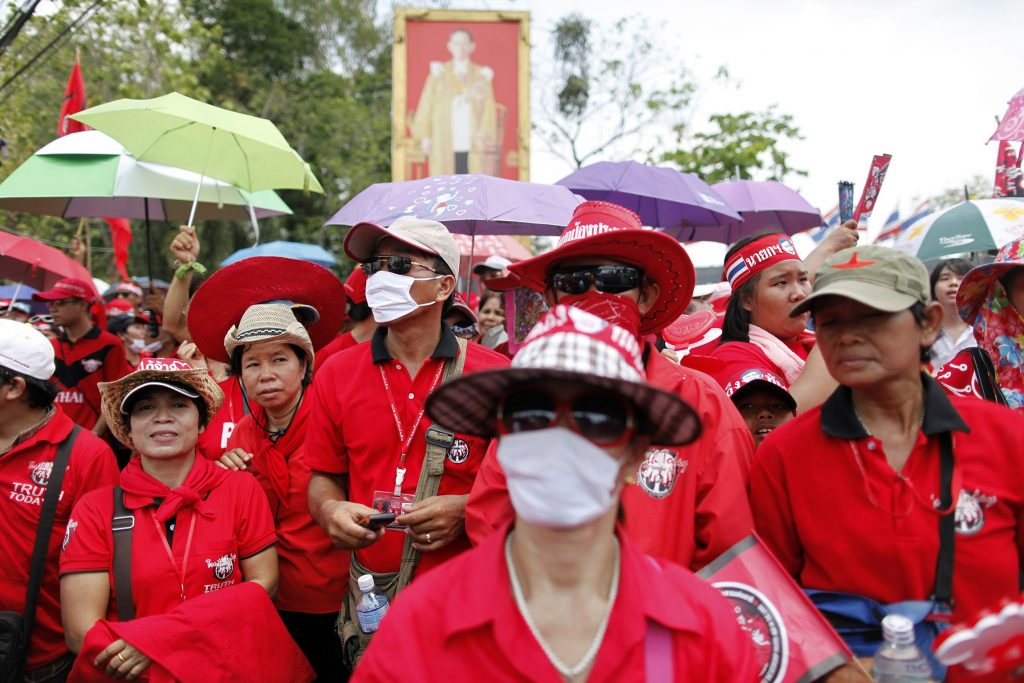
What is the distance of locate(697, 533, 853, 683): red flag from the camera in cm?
215

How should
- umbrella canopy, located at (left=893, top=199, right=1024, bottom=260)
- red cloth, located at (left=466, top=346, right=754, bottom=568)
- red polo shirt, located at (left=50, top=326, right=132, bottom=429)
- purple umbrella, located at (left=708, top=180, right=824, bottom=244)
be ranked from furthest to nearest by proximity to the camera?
1. purple umbrella, located at (left=708, top=180, right=824, bottom=244)
2. red polo shirt, located at (left=50, top=326, right=132, bottom=429)
3. umbrella canopy, located at (left=893, top=199, right=1024, bottom=260)
4. red cloth, located at (left=466, top=346, right=754, bottom=568)

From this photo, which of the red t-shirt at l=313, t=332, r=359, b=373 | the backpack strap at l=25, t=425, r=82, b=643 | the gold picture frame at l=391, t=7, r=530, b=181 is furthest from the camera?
the gold picture frame at l=391, t=7, r=530, b=181

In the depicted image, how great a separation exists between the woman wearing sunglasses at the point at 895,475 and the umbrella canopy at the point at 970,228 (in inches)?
124

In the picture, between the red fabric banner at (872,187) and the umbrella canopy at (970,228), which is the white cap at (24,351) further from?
the umbrella canopy at (970,228)

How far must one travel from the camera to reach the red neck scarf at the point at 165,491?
11.4 feet

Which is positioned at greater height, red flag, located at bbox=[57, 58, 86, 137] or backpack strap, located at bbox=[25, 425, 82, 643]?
red flag, located at bbox=[57, 58, 86, 137]

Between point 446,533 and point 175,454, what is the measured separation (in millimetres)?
1340

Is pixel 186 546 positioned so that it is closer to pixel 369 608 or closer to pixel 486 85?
pixel 369 608

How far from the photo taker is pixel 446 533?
314 cm

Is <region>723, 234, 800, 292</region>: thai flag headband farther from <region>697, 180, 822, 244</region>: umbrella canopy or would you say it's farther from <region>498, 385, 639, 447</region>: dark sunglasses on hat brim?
<region>697, 180, 822, 244</region>: umbrella canopy

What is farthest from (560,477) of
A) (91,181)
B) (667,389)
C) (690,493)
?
(91,181)

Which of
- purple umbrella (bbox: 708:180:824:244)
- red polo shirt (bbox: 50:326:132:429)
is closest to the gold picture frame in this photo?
purple umbrella (bbox: 708:180:824:244)

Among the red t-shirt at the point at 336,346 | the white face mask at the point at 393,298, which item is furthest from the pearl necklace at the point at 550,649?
the red t-shirt at the point at 336,346

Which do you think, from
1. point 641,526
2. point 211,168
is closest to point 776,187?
point 211,168
